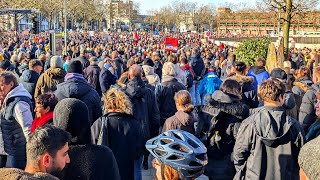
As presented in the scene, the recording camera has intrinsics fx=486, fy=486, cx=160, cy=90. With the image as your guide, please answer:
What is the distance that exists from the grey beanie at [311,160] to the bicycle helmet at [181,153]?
109 cm

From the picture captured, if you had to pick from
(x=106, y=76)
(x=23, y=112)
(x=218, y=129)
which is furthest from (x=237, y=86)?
(x=106, y=76)

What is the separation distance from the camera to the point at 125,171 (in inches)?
181

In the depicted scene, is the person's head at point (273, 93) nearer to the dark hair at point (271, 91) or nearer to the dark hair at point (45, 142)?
the dark hair at point (271, 91)

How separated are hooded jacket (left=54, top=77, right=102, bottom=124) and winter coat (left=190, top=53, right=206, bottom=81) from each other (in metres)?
10.1

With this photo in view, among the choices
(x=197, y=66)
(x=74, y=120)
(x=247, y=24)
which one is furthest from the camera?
(x=247, y=24)

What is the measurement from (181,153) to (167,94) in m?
4.83

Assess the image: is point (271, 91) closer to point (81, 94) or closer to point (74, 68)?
point (81, 94)

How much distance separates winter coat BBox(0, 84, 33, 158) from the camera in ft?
16.4

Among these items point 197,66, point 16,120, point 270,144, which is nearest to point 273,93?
point 270,144

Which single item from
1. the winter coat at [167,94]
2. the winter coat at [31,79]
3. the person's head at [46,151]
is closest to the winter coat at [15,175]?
the person's head at [46,151]

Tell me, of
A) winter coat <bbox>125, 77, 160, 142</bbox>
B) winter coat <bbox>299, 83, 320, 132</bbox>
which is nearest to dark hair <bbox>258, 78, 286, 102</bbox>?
winter coat <bbox>299, 83, 320, 132</bbox>

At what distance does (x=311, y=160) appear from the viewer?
171 cm

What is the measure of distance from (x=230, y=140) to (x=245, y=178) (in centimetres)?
59

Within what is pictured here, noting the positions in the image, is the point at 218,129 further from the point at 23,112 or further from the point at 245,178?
the point at 23,112
